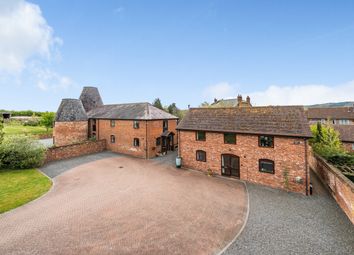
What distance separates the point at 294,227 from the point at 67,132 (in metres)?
29.4

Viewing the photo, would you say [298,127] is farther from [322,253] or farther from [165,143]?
[165,143]

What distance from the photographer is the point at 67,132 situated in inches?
1081

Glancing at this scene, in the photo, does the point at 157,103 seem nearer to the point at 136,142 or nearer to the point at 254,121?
the point at 136,142

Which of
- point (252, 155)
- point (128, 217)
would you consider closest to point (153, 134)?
point (252, 155)

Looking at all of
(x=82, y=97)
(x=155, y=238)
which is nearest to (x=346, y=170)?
(x=155, y=238)

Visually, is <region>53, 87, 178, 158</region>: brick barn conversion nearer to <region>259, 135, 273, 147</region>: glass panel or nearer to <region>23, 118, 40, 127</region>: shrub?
<region>259, 135, 273, 147</region>: glass panel

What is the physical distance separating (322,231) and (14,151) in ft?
84.5

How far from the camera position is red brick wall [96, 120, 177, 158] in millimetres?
23609

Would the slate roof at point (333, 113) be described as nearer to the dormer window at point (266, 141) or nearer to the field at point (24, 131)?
the dormer window at point (266, 141)

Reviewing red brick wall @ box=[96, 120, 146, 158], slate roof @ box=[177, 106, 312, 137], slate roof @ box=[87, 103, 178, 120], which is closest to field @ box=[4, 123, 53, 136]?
slate roof @ box=[87, 103, 178, 120]

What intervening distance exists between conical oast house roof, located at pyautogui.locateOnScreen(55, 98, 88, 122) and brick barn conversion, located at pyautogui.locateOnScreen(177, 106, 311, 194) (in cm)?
1857

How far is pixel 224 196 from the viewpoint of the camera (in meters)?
12.8

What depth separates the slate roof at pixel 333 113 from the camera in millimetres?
48312

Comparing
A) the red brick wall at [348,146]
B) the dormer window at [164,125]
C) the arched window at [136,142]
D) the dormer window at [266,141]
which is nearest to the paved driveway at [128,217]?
the dormer window at [266,141]
